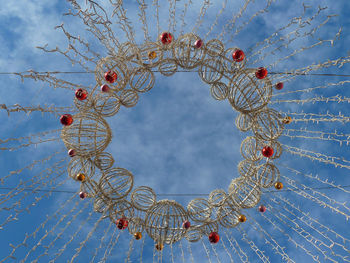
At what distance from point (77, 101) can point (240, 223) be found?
2.41m

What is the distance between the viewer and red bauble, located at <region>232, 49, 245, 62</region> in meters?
3.00

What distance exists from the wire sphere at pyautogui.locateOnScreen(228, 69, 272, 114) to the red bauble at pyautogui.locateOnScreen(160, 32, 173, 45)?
29.7 inches

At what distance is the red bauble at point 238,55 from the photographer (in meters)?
3.00

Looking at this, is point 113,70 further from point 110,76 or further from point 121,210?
point 121,210

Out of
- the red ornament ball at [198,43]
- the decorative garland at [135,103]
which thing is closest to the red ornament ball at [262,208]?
the decorative garland at [135,103]

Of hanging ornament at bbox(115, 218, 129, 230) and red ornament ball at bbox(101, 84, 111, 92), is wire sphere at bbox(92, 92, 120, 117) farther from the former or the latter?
hanging ornament at bbox(115, 218, 129, 230)

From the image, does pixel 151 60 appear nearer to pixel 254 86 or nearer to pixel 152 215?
pixel 254 86

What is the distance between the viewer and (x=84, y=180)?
3.32 metres

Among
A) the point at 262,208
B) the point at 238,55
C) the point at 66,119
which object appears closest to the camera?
the point at 66,119

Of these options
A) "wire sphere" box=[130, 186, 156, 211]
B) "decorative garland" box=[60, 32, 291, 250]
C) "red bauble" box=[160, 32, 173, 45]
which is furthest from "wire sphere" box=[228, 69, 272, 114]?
"wire sphere" box=[130, 186, 156, 211]

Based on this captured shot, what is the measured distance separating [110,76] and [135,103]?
0.57m

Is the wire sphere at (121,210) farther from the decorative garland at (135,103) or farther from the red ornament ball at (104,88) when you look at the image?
the red ornament ball at (104,88)

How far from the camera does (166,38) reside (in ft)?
9.93

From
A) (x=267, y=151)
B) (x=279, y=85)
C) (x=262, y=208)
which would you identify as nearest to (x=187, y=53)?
(x=279, y=85)
